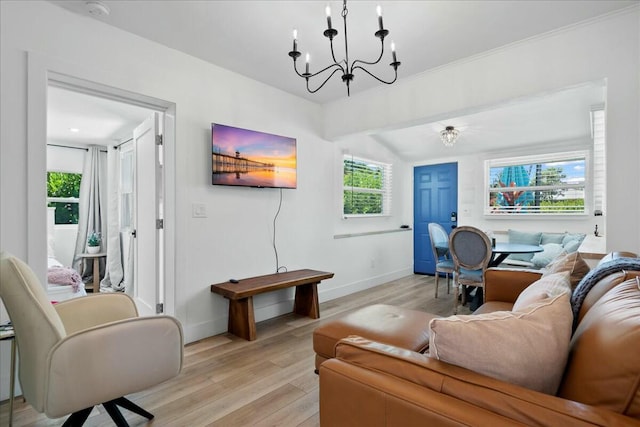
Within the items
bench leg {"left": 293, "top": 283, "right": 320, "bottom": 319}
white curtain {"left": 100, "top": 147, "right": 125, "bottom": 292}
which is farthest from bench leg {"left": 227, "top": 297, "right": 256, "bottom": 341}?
white curtain {"left": 100, "top": 147, "right": 125, "bottom": 292}

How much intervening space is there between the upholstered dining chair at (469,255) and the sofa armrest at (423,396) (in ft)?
9.13

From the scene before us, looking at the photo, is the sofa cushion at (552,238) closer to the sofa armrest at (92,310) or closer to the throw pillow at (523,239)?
the throw pillow at (523,239)

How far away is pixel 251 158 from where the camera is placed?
10.5 feet

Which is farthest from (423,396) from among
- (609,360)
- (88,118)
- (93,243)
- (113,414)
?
(93,243)

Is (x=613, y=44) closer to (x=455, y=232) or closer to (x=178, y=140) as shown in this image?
(x=455, y=232)

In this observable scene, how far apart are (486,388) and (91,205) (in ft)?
→ 20.3

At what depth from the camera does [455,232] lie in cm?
358

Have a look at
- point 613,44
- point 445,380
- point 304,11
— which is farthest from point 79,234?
point 613,44

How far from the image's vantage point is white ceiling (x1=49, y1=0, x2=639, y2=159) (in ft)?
6.98

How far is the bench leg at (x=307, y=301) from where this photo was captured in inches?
136

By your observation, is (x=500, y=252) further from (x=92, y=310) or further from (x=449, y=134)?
(x=92, y=310)

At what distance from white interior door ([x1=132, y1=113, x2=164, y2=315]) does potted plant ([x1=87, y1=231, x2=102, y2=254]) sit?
2379 millimetres

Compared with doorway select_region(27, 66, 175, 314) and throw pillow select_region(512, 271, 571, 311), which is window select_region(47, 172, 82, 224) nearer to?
doorway select_region(27, 66, 175, 314)

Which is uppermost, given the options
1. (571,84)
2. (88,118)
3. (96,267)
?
(88,118)
